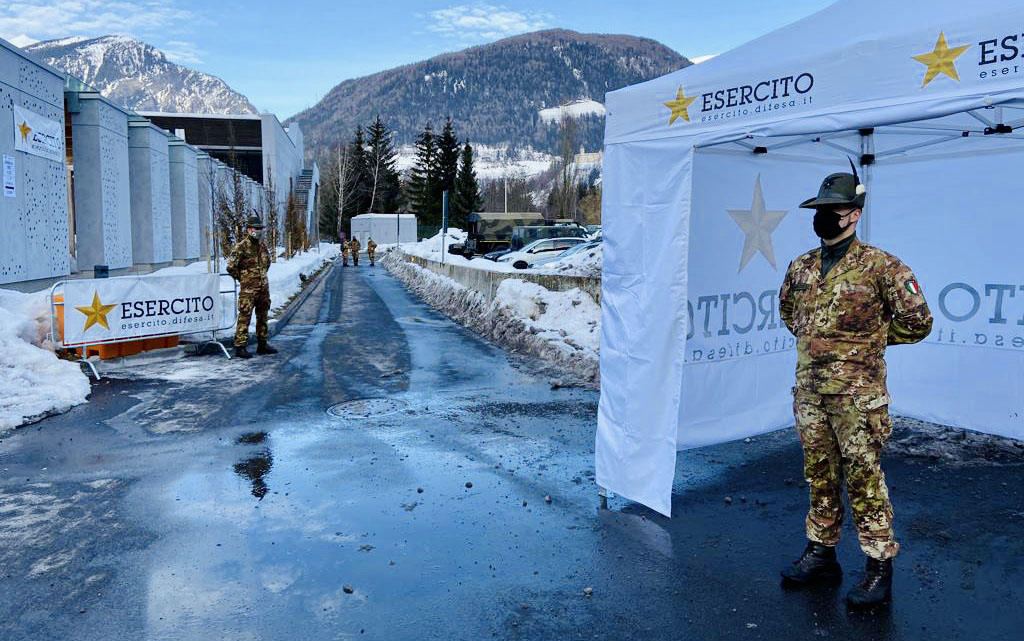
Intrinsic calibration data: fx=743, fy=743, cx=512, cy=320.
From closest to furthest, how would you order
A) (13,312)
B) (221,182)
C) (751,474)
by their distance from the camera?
(751,474) → (13,312) → (221,182)

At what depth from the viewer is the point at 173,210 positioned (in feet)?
98.4

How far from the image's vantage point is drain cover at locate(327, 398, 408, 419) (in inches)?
326

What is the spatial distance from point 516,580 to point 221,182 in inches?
1232

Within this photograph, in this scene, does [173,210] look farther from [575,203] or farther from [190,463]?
[575,203]

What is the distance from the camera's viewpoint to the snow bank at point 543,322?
36.8 ft

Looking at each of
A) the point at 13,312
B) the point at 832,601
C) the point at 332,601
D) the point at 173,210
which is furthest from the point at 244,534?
the point at 173,210

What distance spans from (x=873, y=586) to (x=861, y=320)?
1.41 meters

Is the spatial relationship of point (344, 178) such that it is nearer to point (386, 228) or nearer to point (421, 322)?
point (386, 228)

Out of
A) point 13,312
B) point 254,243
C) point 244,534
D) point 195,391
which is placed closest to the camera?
point 244,534

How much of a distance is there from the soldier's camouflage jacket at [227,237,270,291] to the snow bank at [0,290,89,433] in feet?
8.71

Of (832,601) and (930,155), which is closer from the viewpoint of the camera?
(832,601)

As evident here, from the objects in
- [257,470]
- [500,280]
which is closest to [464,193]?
[500,280]

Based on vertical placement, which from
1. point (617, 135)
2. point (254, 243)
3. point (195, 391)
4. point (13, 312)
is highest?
point (617, 135)

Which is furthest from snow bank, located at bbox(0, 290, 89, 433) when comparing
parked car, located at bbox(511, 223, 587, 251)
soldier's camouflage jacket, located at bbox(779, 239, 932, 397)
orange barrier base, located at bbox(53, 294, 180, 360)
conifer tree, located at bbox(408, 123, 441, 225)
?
conifer tree, located at bbox(408, 123, 441, 225)
